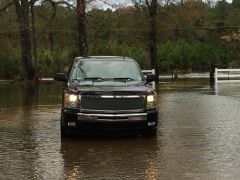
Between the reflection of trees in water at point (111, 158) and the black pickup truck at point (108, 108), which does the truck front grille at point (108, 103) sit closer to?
the black pickup truck at point (108, 108)

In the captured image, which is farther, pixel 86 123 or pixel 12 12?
pixel 12 12

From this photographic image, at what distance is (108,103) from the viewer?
Answer: 10992 millimetres

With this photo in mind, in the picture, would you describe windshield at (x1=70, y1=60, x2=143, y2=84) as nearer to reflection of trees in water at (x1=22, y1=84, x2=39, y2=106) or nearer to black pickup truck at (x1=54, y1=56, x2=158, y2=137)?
black pickup truck at (x1=54, y1=56, x2=158, y2=137)

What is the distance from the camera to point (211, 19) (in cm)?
9856

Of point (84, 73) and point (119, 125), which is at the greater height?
point (84, 73)

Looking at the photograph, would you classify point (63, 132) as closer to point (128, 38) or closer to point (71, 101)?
point (71, 101)

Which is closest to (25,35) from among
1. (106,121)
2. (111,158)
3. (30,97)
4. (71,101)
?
(30,97)

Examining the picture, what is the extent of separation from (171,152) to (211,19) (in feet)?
299

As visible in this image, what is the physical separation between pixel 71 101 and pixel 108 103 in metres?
0.77

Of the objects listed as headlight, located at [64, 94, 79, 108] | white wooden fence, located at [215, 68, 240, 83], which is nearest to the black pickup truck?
headlight, located at [64, 94, 79, 108]

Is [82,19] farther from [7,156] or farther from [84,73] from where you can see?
[7,156]

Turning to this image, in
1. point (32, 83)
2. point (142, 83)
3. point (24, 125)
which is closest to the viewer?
point (142, 83)

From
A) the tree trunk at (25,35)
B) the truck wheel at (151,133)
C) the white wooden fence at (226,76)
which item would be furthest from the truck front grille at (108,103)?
the tree trunk at (25,35)

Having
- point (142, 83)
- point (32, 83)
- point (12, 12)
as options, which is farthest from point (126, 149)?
point (12, 12)
